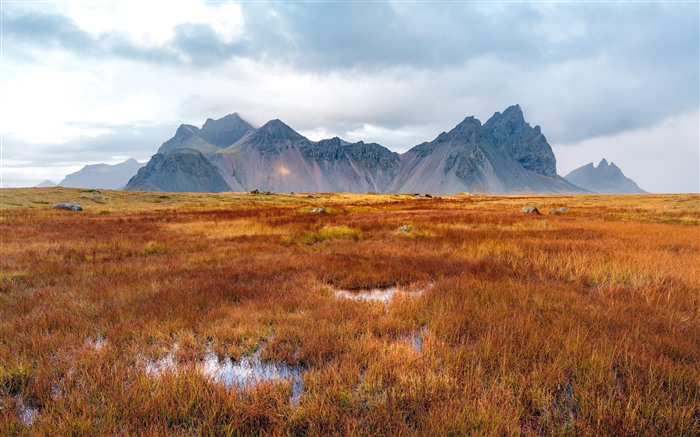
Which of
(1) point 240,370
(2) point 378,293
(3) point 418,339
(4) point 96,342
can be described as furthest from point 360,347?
(4) point 96,342

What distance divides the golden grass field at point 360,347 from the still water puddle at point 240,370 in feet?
0.19

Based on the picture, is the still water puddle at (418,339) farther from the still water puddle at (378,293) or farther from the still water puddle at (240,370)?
the still water puddle at (240,370)

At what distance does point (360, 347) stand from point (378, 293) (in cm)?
288

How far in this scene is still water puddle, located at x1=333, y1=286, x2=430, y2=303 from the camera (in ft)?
19.9

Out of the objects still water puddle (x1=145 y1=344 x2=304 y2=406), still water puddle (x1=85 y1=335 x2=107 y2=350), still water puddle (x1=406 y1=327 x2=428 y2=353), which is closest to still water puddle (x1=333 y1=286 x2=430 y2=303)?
still water puddle (x1=406 y1=327 x2=428 y2=353)

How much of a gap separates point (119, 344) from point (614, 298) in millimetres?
8489

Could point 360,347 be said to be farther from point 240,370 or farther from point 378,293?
point 378,293

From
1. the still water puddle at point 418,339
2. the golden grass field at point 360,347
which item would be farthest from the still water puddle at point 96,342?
the still water puddle at point 418,339

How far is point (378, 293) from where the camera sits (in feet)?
21.6

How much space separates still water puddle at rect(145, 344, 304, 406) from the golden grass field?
6 cm

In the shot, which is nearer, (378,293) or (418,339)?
(418,339)

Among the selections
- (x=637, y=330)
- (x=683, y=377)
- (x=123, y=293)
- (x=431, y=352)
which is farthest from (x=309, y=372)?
(x=123, y=293)

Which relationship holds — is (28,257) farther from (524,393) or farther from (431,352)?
(524,393)

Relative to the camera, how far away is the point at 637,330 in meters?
4.01
